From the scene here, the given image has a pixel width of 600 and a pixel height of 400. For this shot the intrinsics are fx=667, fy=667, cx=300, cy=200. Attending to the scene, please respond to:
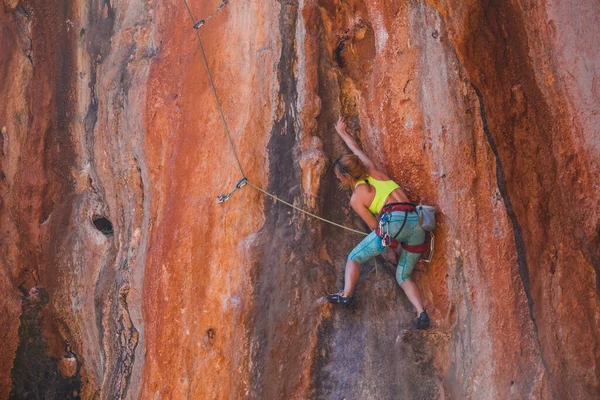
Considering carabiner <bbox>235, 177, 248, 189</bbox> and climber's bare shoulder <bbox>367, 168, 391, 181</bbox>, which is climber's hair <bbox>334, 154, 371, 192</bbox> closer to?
Answer: climber's bare shoulder <bbox>367, 168, 391, 181</bbox>

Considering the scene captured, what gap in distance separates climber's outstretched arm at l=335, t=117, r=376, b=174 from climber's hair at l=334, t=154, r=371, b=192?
14cm

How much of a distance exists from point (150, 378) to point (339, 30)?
3.66m

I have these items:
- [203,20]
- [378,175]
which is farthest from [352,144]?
[203,20]

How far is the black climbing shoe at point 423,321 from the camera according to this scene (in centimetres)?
546

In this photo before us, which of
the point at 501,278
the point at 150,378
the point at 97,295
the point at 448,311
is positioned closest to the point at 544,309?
the point at 501,278

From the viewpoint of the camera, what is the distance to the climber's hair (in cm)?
550

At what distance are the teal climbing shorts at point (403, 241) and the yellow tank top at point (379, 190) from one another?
19 cm

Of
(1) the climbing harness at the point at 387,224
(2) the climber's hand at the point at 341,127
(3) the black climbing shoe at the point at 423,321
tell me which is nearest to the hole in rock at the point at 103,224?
(2) the climber's hand at the point at 341,127

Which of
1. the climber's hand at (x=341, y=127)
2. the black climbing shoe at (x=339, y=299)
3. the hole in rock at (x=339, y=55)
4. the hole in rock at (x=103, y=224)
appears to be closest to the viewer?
the black climbing shoe at (x=339, y=299)

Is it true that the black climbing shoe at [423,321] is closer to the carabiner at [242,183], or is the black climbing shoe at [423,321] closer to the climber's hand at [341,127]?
the climber's hand at [341,127]

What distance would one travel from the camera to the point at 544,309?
4.96 meters

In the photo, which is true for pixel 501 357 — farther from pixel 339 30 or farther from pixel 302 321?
pixel 339 30

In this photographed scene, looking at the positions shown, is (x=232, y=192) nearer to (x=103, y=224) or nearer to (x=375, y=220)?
(x=375, y=220)

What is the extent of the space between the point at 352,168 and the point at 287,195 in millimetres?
727
